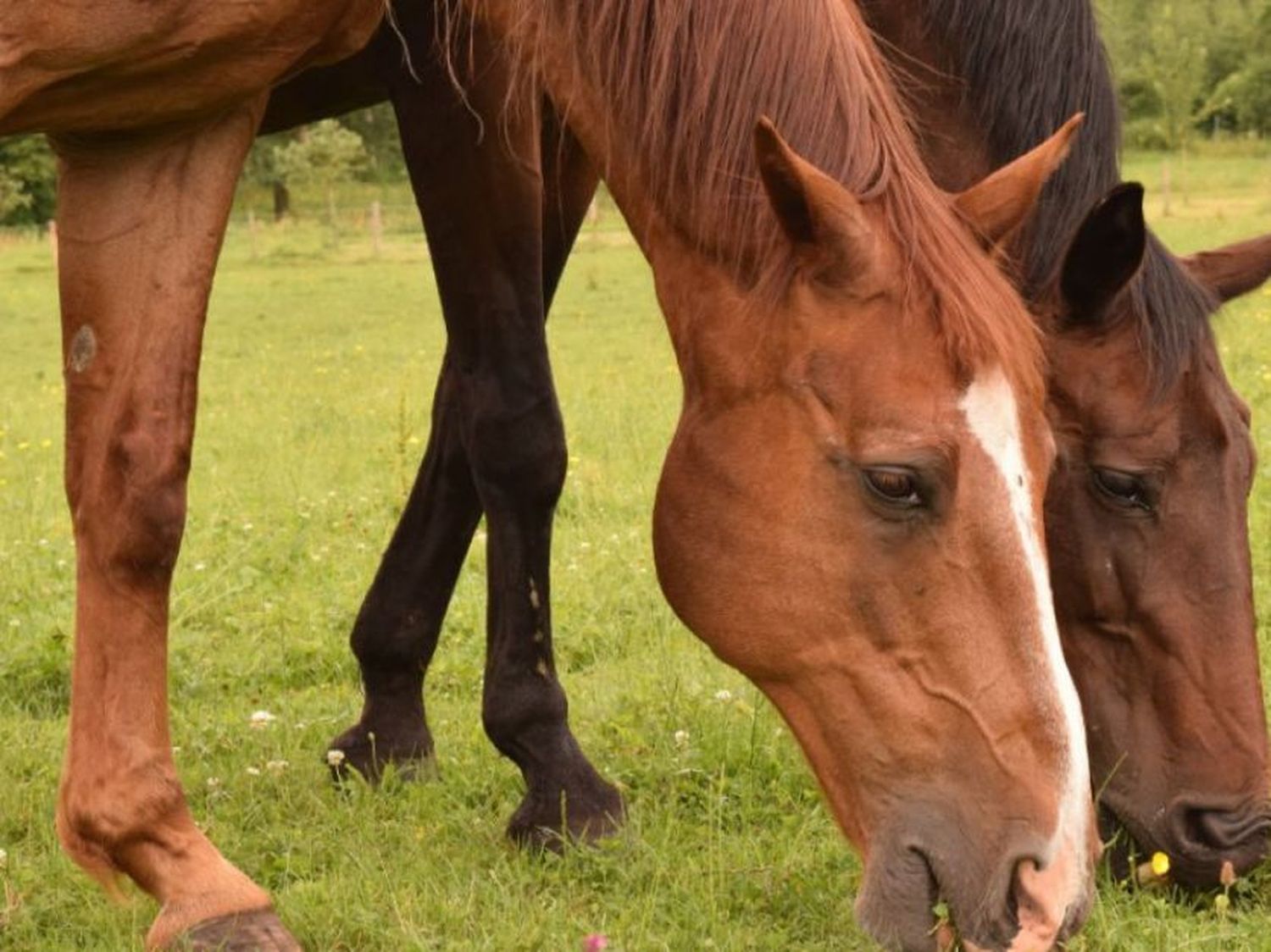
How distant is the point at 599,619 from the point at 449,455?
144 centimetres

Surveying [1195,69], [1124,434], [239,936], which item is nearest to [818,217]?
[1124,434]

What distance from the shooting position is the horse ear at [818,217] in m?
2.96

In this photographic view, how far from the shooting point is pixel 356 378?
14109 millimetres

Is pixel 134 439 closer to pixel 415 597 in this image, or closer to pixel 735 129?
pixel 735 129

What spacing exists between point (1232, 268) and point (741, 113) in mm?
1545

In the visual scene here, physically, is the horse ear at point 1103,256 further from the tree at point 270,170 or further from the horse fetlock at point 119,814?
the tree at point 270,170

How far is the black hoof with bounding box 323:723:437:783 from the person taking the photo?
465cm

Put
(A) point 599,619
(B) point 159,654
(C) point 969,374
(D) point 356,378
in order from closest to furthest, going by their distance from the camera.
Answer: (C) point 969,374, (B) point 159,654, (A) point 599,619, (D) point 356,378

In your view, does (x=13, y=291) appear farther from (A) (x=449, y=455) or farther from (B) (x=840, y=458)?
(B) (x=840, y=458)

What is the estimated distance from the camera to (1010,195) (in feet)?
10.4

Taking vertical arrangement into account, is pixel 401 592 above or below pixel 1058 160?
below

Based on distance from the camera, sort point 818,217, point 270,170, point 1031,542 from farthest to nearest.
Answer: point 270,170 → point 818,217 → point 1031,542

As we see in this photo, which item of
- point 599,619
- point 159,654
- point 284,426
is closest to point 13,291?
point 284,426

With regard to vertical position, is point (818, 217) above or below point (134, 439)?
above
